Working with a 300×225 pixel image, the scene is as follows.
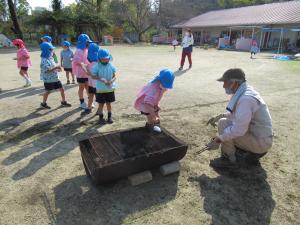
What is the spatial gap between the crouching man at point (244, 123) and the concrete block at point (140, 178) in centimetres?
80

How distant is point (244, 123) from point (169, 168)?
999 mm

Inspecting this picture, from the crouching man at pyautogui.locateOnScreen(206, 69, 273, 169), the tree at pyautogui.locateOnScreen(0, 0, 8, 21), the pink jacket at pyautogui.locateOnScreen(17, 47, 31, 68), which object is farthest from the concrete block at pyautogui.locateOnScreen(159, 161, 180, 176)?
the tree at pyautogui.locateOnScreen(0, 0, 8, 21)

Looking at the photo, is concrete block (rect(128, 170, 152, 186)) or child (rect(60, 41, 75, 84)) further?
child (rect(60, 41, 75, 84))

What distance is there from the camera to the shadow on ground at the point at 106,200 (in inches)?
94.9

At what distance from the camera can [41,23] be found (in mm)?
31469

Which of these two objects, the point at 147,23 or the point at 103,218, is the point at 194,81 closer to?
the point at 103,218

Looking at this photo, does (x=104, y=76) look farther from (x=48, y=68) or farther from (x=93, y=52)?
(x=48, y=68)

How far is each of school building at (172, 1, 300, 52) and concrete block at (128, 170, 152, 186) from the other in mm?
21834

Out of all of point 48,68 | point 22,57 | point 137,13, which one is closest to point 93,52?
point 48,68

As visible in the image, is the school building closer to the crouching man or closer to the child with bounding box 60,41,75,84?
the child with bounding box 60,41,75,84

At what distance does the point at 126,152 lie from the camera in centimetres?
294

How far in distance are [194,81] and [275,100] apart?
291 centimetres

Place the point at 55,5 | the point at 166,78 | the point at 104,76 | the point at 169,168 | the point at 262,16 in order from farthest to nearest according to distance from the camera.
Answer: the point at 55,5 → the point at 262,16 → the point at 104,76 → the point at 166,78 → the point at 169,168

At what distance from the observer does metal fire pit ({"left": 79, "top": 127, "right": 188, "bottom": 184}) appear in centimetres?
264
